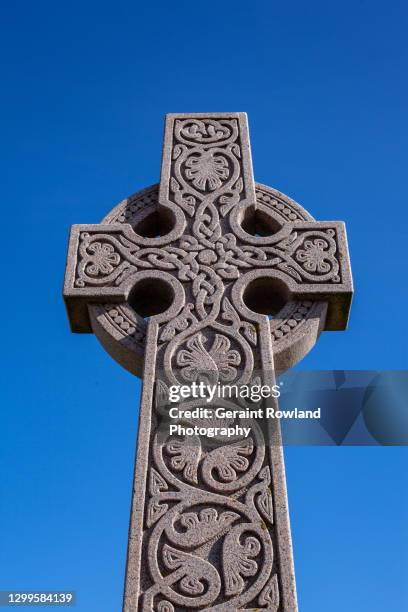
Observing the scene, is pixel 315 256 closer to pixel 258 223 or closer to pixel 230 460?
pixel 258 223

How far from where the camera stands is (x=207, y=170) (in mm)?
4641

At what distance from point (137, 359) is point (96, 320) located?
337 mm

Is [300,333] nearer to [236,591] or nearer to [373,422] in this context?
[373,422]

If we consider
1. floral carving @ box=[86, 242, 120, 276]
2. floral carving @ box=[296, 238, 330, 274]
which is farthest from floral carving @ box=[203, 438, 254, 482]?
floral carving @ box=[86, 242, 120, 276]

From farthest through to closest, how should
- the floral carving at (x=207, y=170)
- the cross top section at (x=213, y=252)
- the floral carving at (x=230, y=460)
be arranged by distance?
the floral carving at (x=207, y=170)
the cross top section at (x=213, y=252)
the floral carving at (x=230, y=460)

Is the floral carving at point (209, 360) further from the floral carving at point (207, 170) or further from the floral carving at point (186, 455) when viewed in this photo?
the floral carving at point (207, 170)

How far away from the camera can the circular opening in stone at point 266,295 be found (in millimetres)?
4117

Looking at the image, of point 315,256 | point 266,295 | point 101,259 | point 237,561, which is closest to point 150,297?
point 101,259

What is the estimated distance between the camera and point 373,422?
163 inches

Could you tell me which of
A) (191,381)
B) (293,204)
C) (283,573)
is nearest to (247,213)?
(293,204)

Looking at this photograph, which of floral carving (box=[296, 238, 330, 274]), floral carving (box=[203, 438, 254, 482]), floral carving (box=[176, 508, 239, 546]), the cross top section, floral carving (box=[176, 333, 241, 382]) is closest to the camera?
floral carving (box=[176, 508, 239, 546])

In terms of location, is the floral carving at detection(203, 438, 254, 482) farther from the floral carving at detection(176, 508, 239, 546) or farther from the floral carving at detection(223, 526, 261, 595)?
the floral carving at detection(223, 526, 261, 595)

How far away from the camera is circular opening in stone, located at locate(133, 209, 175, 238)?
4484 millimetres

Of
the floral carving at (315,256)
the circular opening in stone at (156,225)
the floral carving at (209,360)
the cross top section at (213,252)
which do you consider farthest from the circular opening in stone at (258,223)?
the floral carving at (209,360)
